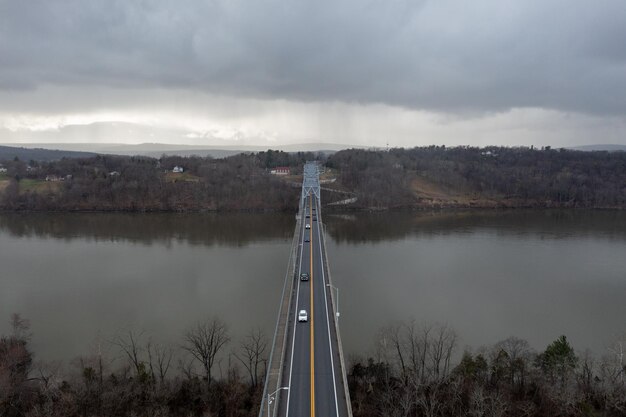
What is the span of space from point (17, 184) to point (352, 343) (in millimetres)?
46366

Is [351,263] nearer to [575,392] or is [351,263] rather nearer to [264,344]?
[264,344]

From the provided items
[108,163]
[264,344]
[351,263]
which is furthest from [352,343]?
[108,163]

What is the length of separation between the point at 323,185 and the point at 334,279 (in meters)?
30.9

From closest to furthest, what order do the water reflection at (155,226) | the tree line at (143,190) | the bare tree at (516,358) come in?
the bare tree at (516,358) < the water reflection at (155,226) < the tree line at (143,190)

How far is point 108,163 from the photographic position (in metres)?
53.9

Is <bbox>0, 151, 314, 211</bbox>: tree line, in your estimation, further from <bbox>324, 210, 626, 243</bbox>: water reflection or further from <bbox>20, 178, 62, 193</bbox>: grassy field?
<bbox>324, 210, 626, 243</bbox>: water reflection

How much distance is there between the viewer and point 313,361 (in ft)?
29.0

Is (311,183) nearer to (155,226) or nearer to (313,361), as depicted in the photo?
(155,226)

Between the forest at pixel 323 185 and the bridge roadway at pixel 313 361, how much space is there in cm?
3042

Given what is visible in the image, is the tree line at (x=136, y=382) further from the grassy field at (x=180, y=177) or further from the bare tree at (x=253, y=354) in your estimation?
the grassy field at (x=180, y=177)

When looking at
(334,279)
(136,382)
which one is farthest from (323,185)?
(136,382)

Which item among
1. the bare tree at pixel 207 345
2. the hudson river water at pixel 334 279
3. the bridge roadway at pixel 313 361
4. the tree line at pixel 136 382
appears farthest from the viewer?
the hudson river water at pixel 334 279

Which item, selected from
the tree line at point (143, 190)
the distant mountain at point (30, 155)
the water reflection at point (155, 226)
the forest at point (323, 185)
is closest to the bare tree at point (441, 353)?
the water reflection at point (155, 226)

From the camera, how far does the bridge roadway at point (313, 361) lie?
748 centimetres
